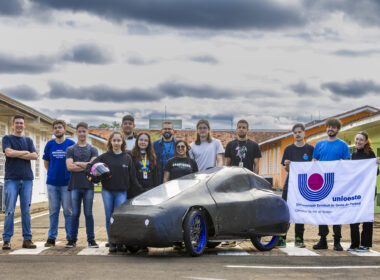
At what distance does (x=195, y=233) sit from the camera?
10258mm

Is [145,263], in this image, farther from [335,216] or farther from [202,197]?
[335,216]

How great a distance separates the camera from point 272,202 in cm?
1152

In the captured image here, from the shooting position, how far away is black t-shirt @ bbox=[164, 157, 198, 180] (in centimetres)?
1178

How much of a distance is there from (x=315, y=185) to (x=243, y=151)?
4.54ft

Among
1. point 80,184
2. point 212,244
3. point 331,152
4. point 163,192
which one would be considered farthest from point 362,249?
point 80,184

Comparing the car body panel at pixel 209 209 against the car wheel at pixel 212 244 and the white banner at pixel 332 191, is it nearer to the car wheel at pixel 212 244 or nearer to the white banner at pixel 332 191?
the white banner at pixel 332 191

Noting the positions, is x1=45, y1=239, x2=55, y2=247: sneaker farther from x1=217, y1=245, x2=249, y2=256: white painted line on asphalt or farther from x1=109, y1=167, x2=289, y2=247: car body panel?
x1=217, y1=245, x2=249, y2=256: white painted line on asphalt

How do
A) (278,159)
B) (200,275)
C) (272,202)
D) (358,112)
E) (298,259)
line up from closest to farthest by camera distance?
1. (200,275)
2. (298,259)
3. (272,202)
4. (358,112)
5. (278,159)

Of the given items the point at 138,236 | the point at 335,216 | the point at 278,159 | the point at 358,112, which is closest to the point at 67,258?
the point at 138,236

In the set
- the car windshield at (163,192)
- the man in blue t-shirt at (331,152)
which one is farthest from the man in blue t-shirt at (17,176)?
the man in blue t-shirt at (331,152)

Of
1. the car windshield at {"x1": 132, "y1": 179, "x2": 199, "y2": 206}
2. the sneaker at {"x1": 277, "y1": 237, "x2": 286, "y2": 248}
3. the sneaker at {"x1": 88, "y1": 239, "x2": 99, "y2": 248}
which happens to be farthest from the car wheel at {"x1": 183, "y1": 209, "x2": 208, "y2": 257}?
the sneaker at {"x1": 88, "y1": 239, "x2": 99, "y2": 248}

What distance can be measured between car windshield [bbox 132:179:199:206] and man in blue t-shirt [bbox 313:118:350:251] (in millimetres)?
2500

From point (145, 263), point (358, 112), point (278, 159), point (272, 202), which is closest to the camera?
point (145, 263)

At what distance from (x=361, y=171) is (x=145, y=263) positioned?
14.6 feet
